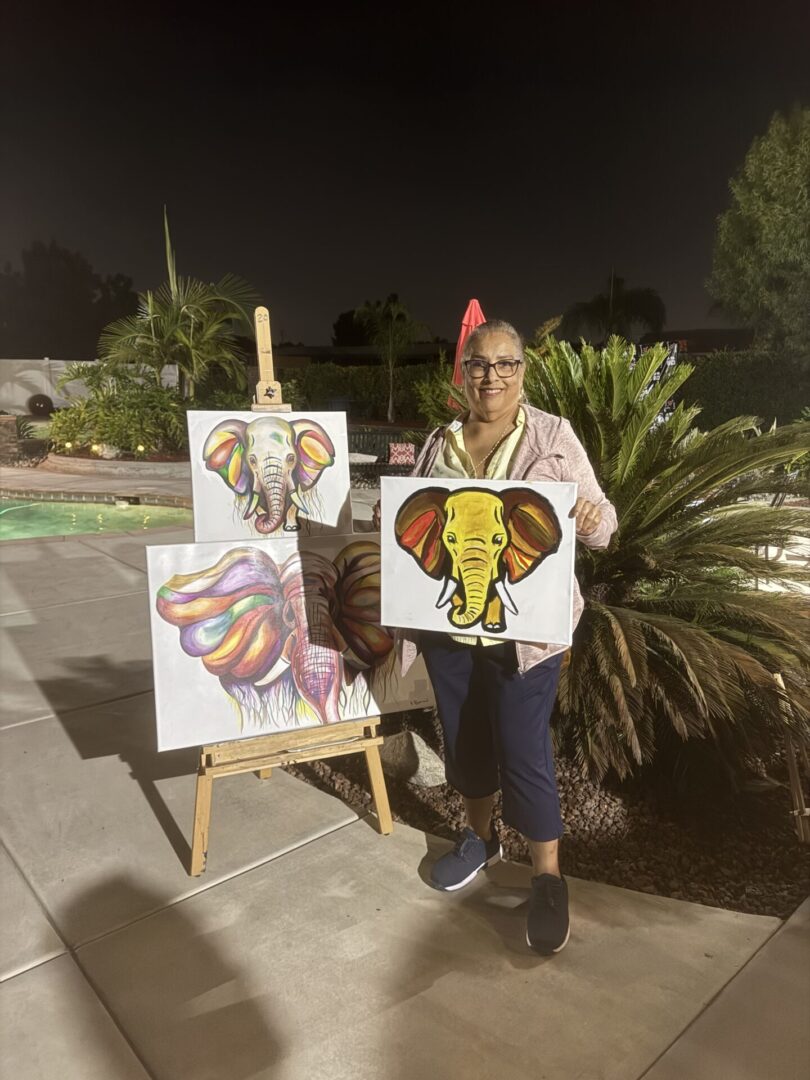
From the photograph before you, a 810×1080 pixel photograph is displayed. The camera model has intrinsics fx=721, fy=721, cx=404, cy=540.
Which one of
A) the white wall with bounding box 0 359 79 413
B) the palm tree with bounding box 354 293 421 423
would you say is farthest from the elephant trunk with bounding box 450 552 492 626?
the white wall with bounding box 0 359 79 413

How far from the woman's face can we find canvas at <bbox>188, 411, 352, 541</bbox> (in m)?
1.11

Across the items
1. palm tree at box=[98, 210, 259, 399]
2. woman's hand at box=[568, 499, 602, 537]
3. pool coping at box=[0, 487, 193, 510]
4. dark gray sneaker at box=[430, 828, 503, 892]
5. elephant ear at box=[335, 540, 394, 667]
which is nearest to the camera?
woman's hand at box=[568, 499, 602, 537]

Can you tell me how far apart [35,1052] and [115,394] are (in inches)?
631

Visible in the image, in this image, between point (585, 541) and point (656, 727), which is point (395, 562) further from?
point (656, 727)

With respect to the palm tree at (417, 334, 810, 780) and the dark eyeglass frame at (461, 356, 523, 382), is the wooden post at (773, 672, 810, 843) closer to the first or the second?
the palm tree at (417, 334, 810, 780)

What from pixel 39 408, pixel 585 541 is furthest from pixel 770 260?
pixel 39 408

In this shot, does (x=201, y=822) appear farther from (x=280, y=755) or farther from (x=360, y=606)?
(x=360, y=606)

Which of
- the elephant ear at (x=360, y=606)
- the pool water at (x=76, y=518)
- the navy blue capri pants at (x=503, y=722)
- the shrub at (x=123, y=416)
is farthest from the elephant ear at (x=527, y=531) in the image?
the shrub at (x=123, y=416)

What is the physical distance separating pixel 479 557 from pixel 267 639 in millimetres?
991

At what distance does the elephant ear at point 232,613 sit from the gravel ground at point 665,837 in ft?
2.90

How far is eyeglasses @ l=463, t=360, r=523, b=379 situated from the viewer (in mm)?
2158

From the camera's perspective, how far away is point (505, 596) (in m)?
2.19

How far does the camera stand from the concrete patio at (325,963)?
186cm

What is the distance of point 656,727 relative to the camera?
3.08m
